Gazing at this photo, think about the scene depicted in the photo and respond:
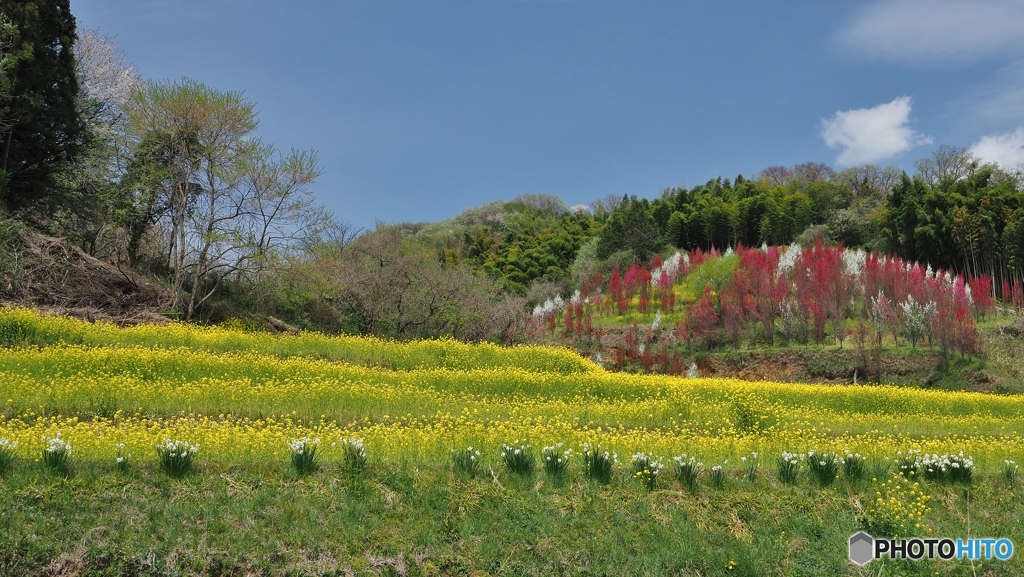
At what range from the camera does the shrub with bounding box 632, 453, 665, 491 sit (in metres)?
7.65

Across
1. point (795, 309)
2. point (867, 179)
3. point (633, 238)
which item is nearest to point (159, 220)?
point (795, 309)

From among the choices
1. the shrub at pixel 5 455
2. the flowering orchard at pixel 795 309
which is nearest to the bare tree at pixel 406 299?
the flowering orchard at pixel 795 309

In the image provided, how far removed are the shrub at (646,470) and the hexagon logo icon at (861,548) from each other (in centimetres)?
211

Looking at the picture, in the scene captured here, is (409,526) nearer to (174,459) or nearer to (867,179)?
(174,459)

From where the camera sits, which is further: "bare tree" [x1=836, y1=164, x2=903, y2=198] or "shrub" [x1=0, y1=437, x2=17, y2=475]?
"bare tree" [x1=836, y1=164, x2=903, y2=198]

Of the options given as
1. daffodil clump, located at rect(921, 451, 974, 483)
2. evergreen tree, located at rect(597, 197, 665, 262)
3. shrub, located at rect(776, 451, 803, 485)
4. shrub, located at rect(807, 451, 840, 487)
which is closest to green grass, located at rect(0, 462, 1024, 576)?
shrub, located at rect(776, 451, 803, 485)

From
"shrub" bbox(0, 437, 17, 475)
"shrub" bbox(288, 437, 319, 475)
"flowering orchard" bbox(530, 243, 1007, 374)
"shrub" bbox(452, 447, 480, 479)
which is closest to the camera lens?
"shrub" bbox(0, 437, 17, 475)

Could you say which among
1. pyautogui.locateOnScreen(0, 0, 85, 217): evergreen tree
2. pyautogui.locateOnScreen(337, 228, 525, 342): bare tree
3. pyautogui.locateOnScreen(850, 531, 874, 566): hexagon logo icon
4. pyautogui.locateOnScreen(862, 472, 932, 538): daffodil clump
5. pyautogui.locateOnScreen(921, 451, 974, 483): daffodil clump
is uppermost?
pyautogui.locateOnScreen(0, 0, 85, 217): evergreen tree

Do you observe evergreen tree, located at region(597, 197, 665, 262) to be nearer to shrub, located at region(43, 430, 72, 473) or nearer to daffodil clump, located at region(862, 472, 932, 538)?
daffodil clump, located at region(862, 472, 932, 538)

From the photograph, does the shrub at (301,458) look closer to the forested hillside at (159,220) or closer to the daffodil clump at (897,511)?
the daffodil clump at (897,511)

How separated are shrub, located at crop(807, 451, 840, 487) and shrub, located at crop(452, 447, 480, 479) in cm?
433

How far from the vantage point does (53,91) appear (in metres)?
21.1

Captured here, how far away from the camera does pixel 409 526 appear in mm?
6344

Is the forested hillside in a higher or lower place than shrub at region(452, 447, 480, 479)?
higher
